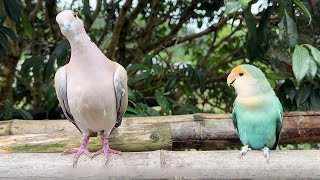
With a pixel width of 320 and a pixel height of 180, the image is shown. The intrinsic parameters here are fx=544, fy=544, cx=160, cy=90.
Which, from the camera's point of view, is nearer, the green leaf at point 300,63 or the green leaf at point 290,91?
the green leaf at point 300,63

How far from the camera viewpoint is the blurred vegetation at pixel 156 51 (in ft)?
8.53

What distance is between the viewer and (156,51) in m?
3.44

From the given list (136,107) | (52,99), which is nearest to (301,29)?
(136,107)

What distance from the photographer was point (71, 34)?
155 cm

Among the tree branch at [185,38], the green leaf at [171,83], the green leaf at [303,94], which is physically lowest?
the green leaf at [171,83]

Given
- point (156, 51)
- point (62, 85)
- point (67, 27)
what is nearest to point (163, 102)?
point (156, 51)

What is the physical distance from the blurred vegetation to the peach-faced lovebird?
0.55 metres

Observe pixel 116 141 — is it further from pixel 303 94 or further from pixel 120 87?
pixel 303 94

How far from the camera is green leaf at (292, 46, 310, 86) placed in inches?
79.2

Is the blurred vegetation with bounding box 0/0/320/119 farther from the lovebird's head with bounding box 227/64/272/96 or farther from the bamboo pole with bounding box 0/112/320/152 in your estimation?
the lovebird's head with bounding box 227/64/272/96

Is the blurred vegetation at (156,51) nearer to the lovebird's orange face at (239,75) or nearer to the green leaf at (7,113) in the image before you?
the green leaf at (7,113)

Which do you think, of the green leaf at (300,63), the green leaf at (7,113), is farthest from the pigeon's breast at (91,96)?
the green leaf at (7,113)

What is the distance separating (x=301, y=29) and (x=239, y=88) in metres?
0.95

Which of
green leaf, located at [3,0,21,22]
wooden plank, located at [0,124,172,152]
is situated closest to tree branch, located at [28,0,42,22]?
green leaf, located at [3,0,21,22]
